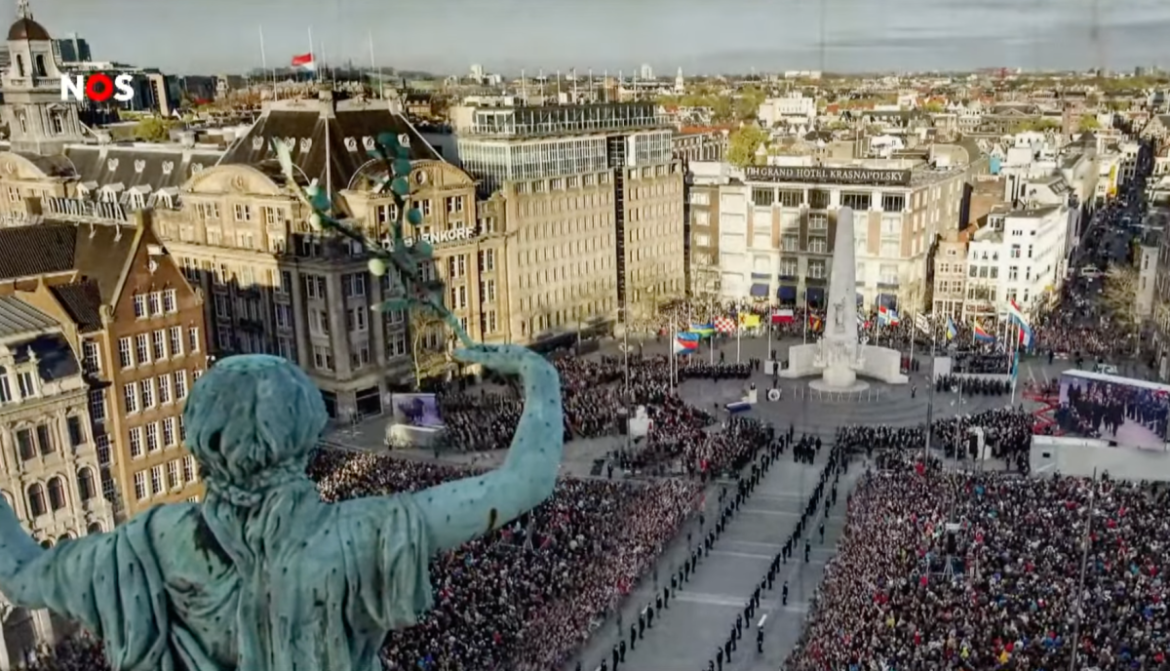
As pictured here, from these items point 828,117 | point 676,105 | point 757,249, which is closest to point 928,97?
point 828,117

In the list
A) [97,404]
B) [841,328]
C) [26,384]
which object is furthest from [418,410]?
[841,328]

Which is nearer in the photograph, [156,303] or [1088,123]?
[156,303]

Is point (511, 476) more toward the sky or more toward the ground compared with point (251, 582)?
more toward the sky

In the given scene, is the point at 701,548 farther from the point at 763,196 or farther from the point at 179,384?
the point at 763,196

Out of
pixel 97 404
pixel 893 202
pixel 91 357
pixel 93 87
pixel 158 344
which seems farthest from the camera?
pixel 93 87

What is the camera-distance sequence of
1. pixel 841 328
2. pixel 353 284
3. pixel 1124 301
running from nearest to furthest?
pixel 353 284, pixel 841 328, pixel 1124 301

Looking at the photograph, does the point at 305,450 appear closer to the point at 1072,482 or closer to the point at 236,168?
the point at 1072,482

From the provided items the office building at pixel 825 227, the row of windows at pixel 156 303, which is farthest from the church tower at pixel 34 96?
the office building at pixel 825 227
